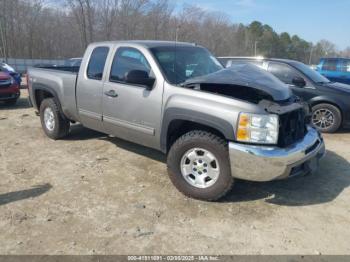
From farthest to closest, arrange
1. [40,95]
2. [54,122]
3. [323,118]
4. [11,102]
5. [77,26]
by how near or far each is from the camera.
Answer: [77,26] → [11,102] → [323,118] → [40,95] → [54,122]

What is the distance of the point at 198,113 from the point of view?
12.3 ft

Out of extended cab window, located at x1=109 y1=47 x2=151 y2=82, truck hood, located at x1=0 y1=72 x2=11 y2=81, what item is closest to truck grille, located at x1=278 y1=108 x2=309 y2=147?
extended cab window, located at x1=109 y1=47 x2=151 y2=82

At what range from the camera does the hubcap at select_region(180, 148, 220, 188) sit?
12.5ft

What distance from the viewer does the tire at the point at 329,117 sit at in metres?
7.18

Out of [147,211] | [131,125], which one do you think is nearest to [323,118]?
[131,125]

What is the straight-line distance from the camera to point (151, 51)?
4.42 m

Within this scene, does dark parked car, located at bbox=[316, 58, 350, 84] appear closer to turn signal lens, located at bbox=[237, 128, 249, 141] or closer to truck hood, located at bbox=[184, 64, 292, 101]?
truck hood, located at bbox=[184, 64, 292, 101]

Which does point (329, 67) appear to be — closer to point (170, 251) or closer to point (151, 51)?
point (151, 51)

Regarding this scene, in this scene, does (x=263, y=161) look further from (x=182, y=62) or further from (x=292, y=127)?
(x=182, y=62)

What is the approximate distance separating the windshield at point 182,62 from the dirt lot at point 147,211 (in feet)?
4.79

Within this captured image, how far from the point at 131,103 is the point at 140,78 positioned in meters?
0.46

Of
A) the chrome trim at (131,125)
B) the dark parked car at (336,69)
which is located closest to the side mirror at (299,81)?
the chrome trim at (131,125)

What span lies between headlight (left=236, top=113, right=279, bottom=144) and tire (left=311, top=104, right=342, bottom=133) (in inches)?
175

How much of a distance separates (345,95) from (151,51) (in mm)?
4922
